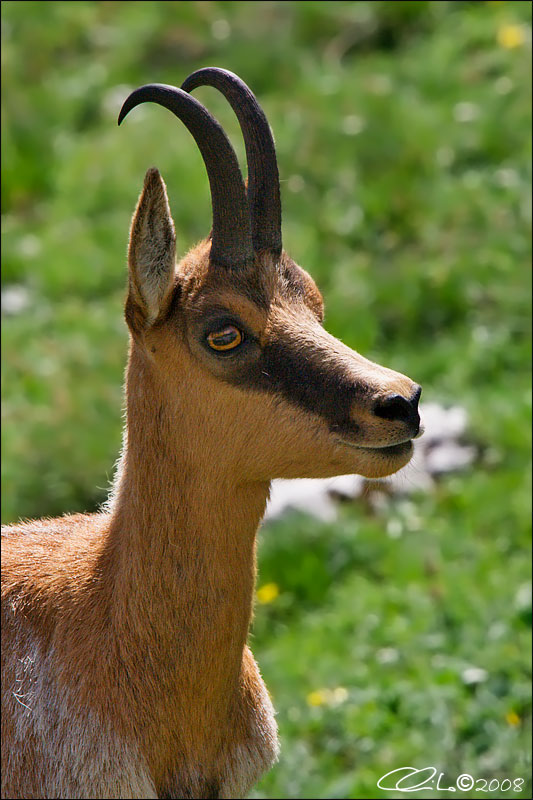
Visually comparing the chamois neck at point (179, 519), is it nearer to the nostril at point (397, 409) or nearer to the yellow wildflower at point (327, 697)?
the nostril at point (397, 409)

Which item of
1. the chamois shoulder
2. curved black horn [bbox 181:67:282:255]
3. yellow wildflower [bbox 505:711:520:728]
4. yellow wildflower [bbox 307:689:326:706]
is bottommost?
yellow wildflower [bbox 307:689:326:706]

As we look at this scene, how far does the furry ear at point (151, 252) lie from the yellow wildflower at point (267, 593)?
3.84 m

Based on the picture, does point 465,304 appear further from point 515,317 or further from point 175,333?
point 175,333

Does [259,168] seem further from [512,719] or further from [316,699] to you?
[316,699]

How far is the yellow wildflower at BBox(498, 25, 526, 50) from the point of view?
11094 millimetres

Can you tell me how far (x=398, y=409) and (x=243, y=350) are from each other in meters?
0.59

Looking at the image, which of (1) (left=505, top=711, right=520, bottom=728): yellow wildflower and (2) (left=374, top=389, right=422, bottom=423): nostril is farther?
(1) (left=505, top=711, right=520, bottom=728): yellow wildflower

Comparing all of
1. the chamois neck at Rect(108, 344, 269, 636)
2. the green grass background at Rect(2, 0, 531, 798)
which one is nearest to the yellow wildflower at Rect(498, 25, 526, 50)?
the green grass background at Rect(2, 0, 531, 798)

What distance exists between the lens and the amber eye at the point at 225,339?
3977 millimetres

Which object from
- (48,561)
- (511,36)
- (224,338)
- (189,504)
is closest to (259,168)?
(224,338)

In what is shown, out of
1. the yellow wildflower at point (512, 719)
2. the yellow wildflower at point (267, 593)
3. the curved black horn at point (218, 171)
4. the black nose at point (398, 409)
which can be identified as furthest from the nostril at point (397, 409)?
the yellow wildflower at point (267, 593)

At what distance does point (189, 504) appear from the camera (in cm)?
418

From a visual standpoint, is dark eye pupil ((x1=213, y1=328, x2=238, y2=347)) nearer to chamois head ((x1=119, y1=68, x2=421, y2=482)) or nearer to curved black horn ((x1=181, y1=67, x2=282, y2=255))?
chamois head ((x1=119, y1=68, x2=421, y2=482))
